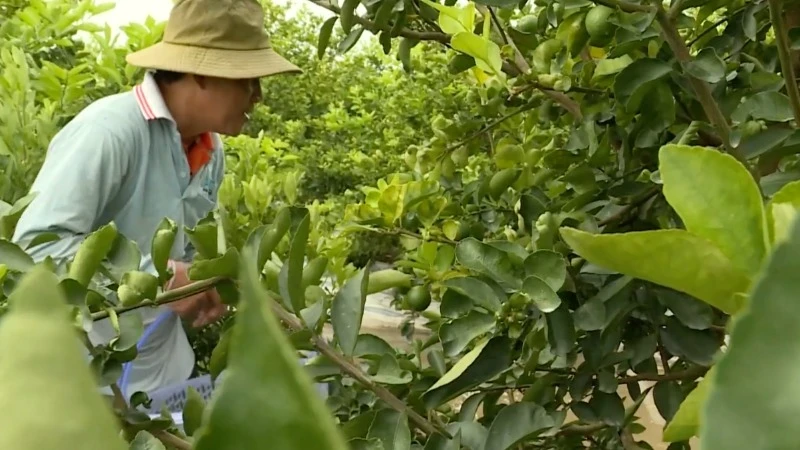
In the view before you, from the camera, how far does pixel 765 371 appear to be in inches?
4.8

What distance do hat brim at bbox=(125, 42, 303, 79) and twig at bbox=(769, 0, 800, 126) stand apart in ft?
3.14

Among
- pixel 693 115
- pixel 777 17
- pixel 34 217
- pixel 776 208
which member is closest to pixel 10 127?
pixel 34 217

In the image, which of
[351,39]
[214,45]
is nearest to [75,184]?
[214,45]

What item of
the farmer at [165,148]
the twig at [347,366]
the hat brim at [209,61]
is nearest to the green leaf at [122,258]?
the twig at [347,366]

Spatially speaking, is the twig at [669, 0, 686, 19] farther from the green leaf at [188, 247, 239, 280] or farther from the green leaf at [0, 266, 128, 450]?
the green leaf at [0, 266, 128, 450]

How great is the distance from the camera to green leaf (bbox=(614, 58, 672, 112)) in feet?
2.00

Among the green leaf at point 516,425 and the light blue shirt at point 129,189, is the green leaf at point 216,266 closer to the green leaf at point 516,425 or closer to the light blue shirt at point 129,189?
the green leaf at point 516,425

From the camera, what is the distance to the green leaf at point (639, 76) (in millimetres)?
609

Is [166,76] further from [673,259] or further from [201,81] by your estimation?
[673,259]

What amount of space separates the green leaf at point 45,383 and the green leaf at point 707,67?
55 cm

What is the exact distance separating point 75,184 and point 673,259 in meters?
1.05

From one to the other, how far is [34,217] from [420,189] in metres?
0.59

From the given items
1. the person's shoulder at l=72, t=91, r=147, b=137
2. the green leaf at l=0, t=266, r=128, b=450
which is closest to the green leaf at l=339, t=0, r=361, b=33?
the person's shoulder at l=72, t=91, r=147, b=137

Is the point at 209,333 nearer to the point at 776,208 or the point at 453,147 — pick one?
the point at 453,147
